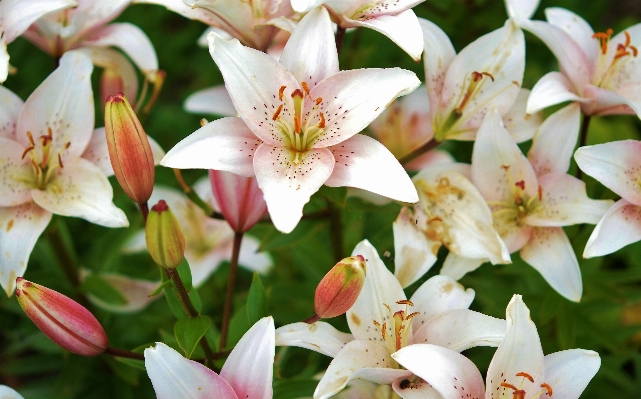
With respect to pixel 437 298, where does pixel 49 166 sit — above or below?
above

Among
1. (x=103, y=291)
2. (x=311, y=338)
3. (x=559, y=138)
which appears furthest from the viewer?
(x=103, y=291)

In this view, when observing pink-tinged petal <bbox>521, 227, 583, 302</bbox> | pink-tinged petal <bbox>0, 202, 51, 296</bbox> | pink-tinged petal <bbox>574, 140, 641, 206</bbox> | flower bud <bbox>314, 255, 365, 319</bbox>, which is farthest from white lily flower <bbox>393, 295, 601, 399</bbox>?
pink-tinged petal <bbox>0, 202, 51, 296</bbox>

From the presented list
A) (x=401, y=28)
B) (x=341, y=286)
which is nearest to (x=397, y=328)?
(x=341, y=286)

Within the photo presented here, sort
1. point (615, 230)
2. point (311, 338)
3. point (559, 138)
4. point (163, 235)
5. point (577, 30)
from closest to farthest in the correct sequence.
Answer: point (163, 235)
point (311, 338)
point (615, 230)
point (559, 138)
point (577, 30)

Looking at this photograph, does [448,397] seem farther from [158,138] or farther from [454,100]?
[158,138]

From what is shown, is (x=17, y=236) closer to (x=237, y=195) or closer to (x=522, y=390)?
(x=237, y=195)

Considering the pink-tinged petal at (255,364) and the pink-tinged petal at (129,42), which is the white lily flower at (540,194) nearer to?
the pink-tinged petal at (255,364)

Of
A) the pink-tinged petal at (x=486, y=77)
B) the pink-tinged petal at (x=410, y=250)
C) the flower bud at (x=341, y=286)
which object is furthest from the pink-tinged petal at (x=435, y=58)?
→ the flower bud at (x=341, y=286)
